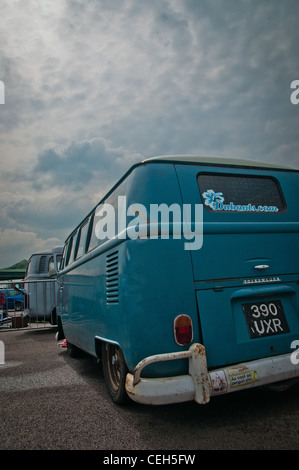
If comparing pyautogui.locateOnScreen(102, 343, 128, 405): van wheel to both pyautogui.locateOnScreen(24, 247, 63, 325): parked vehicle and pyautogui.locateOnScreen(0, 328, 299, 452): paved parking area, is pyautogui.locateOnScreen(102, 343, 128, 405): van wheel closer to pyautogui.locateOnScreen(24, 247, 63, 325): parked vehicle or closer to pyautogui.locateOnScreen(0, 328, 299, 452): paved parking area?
pyautogui.locateOnScreen(0, 328, 299, 452): paved parking area

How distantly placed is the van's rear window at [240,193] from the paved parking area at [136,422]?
1.69 m

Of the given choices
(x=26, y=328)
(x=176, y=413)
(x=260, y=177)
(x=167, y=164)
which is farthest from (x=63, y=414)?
(x=26, y=328)

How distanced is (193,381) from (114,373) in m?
1.16

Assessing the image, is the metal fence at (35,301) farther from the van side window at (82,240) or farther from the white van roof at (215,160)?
the white van roof at (215,160)

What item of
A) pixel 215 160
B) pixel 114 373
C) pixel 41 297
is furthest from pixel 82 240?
pixel 41 297

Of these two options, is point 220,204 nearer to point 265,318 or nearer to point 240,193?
point 240,193

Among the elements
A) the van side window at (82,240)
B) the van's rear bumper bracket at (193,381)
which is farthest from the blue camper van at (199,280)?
the van side window at (82,240)

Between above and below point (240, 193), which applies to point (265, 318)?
below

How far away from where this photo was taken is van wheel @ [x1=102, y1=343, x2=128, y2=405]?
299 cm

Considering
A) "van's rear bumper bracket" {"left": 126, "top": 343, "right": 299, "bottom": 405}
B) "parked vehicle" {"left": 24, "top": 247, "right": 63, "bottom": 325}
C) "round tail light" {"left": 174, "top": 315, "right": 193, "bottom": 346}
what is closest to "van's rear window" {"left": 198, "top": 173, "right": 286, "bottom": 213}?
"round tail light" {"left": 174, "top": 315, "right": 193, "bottom": 346}

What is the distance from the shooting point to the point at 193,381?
7.80ft

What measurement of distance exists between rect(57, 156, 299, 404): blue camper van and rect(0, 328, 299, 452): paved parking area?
0.91 feet
